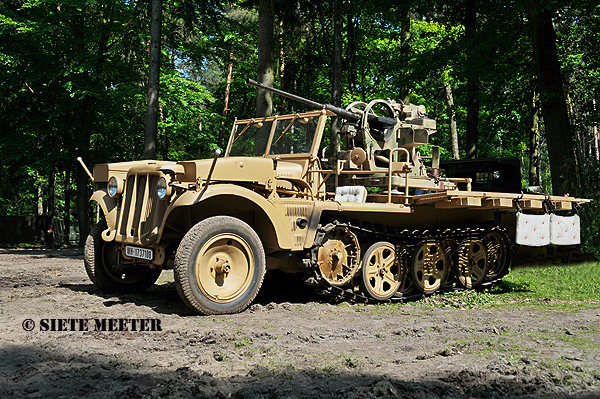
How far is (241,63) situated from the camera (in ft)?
75.8

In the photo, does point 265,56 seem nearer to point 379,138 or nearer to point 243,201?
point 379,138

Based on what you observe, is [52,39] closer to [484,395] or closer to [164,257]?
[164,257]

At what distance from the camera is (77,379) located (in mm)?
4270

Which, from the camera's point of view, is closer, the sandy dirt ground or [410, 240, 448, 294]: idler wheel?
the sandy dirt ground

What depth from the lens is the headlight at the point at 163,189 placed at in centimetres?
704

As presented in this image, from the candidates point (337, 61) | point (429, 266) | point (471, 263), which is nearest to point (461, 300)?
point (429, 266)

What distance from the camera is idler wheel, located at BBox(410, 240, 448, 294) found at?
30.0 feet

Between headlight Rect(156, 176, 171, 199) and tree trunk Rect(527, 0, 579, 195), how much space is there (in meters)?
8.86

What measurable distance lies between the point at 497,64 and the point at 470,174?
3.85m

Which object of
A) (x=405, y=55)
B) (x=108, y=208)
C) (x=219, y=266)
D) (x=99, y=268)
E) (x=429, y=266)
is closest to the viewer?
(x=219, y=266)

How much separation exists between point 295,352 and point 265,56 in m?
11.0

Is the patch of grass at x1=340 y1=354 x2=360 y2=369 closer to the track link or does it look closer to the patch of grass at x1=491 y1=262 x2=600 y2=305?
the track link

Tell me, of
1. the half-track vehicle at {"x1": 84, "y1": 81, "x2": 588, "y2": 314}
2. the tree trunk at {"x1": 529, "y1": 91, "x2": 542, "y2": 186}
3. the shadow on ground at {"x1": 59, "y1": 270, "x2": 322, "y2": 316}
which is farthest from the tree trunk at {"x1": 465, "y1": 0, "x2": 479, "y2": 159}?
the shadow on ground at {"x1": 59, "y1": 270, "x2": 322, "y2": 316}

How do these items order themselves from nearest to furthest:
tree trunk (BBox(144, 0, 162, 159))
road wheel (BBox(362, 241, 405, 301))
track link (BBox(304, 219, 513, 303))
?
1. track link (BBox(304, 219, 513, 303))
2. road wheel (BBox(362, 241, 405, 301))
3. tree trunk (BBox(144, 0, 162, 159))
